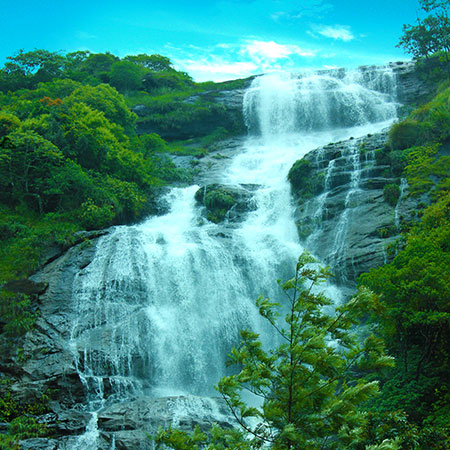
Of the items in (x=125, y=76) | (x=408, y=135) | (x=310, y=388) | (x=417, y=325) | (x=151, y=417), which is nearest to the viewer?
(x=310, y=388)

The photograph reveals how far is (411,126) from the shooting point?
25.2m

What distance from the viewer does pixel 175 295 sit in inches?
738

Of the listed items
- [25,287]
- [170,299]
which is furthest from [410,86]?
[25,287]

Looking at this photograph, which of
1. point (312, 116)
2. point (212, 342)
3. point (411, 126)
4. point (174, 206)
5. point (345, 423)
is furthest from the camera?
point (312, 116)

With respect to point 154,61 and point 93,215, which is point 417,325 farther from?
point 154,61

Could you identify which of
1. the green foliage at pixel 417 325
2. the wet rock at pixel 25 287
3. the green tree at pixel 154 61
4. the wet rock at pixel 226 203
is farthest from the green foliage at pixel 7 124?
the green tree at pixel 154 61

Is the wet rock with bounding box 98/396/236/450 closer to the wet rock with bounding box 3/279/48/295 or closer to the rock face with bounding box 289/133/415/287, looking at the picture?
the wet rock with bounding box 3/279/48/295

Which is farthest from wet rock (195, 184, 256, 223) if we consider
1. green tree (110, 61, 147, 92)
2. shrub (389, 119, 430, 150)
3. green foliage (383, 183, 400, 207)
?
green tree (110, 61, 147, 92)

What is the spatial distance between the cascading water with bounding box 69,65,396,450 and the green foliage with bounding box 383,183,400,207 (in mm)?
4720

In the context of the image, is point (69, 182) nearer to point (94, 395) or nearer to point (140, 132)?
point (94, 395)

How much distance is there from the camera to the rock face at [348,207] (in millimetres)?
19500

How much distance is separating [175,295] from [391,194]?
42.3ft

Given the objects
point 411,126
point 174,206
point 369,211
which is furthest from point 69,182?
point 411,126

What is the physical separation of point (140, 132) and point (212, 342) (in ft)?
98.5
